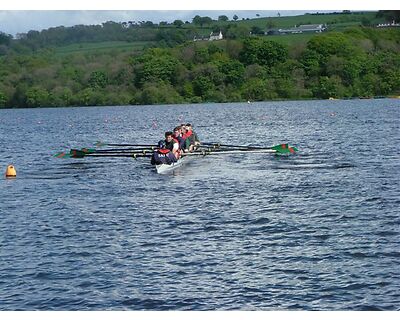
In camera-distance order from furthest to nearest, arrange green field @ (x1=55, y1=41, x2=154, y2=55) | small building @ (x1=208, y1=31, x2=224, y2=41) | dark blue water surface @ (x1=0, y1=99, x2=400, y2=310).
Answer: small building @ (x1=208, y1=31, x2=224, y2=41) < green field @ (x1=55, y1=41, x2=154, y2=55) < dark blue water surface @ (x1=0, y1=99, x2=400, y2=310)

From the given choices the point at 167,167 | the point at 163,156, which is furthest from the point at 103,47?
the point at 163,156

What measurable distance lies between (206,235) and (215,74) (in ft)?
403

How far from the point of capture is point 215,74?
469 feet

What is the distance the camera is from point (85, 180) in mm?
33250

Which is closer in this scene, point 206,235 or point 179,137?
point 206,235

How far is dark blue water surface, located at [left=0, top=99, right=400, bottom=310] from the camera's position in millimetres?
16281

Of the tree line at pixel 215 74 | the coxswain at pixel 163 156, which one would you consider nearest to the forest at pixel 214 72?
the tree line at pixel 215 74

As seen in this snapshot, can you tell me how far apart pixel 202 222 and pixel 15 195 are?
366 inches

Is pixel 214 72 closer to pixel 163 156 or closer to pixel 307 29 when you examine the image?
pixel 307 29

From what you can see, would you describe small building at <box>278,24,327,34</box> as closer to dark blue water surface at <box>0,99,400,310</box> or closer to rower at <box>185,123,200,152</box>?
dark blue water surface at <box>0,99,400,310</box>

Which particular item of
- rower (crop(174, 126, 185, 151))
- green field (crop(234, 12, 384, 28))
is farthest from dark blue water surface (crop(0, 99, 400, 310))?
green field (crop(234, 12, 384, 28))

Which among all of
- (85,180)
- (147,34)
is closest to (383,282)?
(85,180)

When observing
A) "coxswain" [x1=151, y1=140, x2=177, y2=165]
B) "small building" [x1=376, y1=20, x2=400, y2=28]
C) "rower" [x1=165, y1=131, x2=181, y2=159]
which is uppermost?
"small building" [x1=376, y1=20, x2=400, y2=28]

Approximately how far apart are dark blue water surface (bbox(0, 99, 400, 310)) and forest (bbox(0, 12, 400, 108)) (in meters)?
104
